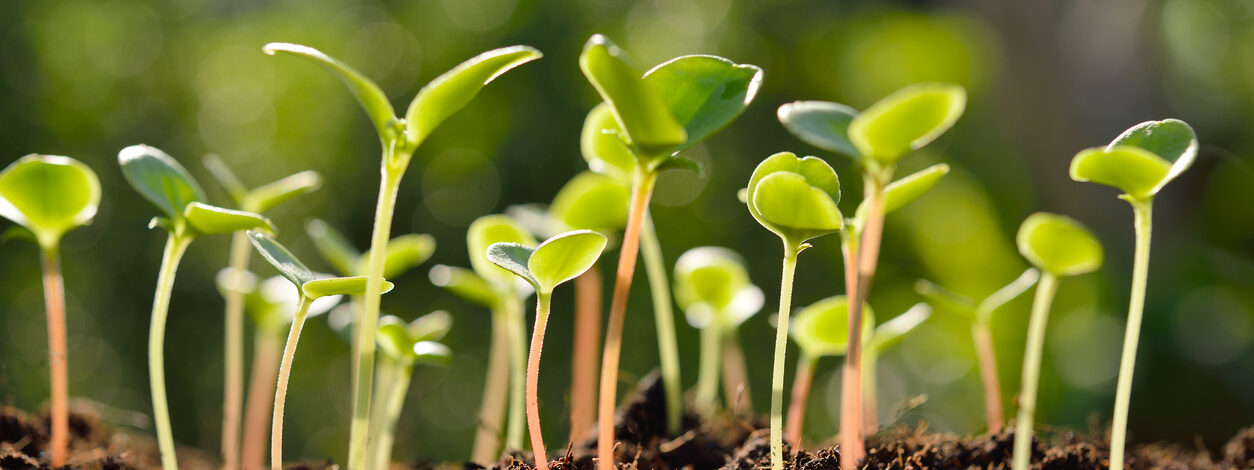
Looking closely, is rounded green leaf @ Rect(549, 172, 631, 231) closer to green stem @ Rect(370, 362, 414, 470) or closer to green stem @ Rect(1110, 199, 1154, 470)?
green stem @ Rect(370, 362, 414, 470)

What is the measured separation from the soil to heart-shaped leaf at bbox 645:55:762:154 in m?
0.12

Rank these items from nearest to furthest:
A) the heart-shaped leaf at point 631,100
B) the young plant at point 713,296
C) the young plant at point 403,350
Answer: the heart-shaped leaf at point 631,100
the young plant at point 403,350
the young plant at point 713,296

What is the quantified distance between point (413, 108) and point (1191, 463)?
15.4 inches

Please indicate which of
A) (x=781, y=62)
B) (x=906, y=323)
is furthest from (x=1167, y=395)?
(x=906, y=323)

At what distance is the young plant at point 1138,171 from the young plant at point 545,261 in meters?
0.14

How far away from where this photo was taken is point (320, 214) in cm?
230

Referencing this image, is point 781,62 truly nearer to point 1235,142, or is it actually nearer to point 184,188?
point 1235,142

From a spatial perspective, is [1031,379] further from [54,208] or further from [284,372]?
[54,208]

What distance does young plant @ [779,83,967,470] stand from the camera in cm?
22

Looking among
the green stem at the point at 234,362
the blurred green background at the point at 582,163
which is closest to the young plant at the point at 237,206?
the green stem at the point at 234,362

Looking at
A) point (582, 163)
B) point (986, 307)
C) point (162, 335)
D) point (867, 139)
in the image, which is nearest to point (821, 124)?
point (867, 139)

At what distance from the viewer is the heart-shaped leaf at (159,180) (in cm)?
28

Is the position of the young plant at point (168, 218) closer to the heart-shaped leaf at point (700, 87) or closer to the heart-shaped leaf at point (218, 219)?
the heart-shaped leaf at point (218, 219)

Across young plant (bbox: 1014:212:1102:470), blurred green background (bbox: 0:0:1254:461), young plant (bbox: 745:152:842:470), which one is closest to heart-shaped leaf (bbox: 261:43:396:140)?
young plant (bbox: 745:152:842:470)
